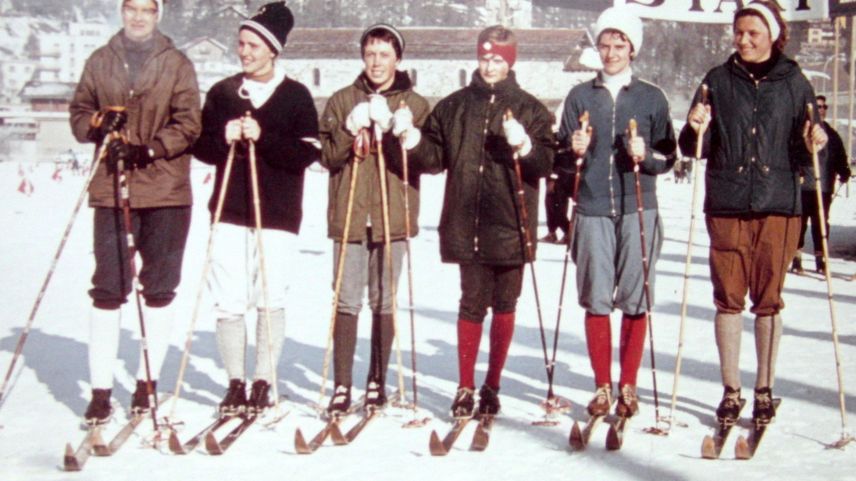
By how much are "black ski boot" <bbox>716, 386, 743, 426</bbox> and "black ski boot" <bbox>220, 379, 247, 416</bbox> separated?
2.11 metres

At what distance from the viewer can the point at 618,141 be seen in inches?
210

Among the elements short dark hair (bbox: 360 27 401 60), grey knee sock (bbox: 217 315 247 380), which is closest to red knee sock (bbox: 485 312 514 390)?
grey knee sock (bbox: 217 315 247 380)

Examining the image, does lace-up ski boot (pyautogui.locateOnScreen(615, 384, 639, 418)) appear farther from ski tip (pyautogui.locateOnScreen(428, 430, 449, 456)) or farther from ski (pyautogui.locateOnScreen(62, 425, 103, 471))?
ski (pyautogui.locateOnScreen(62, 425, 103, 471))

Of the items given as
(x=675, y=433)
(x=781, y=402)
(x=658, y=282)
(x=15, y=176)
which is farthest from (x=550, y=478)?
(x=15, y=176)

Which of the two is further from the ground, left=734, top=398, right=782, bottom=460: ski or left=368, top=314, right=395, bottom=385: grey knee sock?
left=368, top=314, right=395, bottom=385: grey knee sock

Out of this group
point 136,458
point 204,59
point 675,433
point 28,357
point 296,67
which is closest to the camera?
point 136,458

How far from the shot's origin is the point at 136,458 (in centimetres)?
471

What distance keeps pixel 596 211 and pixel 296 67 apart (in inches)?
3601

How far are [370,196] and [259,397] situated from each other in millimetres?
1049

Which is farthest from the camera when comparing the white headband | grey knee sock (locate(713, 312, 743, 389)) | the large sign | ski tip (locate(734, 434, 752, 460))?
the large sign

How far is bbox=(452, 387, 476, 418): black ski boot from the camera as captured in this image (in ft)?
17.5

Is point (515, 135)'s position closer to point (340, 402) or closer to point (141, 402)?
point (340, 402)

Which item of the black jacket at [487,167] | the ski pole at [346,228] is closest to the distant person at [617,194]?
the black jacket at [487,167]

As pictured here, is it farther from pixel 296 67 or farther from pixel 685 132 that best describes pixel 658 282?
pixel 296 67
